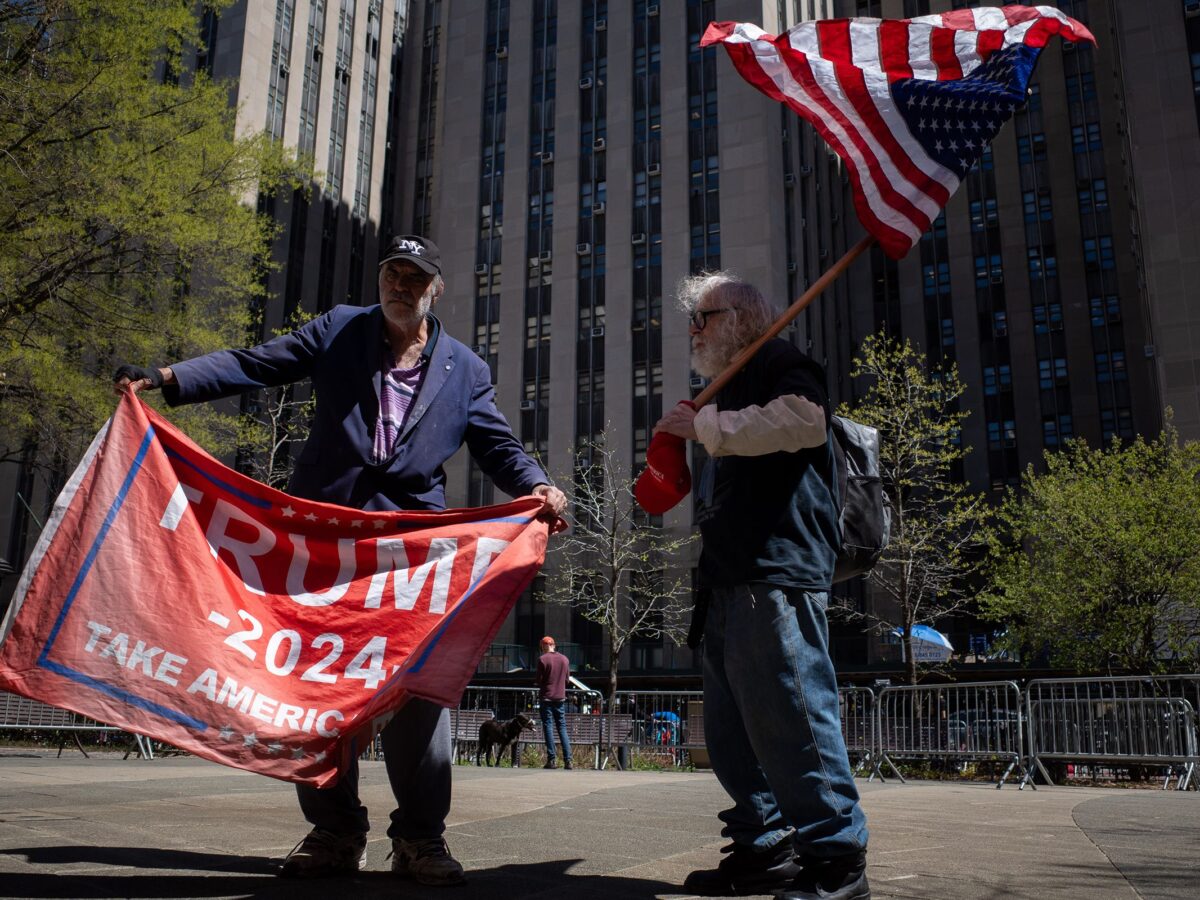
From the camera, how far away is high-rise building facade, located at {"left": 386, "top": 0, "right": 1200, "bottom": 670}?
49125 millimetres

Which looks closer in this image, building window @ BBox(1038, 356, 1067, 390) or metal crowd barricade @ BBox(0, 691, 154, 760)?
metal crowd barricade @ BBox(0, 691, 154, 760)

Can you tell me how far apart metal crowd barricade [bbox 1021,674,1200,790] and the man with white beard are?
9.75m

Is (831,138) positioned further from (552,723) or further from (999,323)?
(999,323)

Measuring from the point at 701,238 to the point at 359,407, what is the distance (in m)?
47.5

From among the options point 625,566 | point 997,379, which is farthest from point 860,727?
point 997,379

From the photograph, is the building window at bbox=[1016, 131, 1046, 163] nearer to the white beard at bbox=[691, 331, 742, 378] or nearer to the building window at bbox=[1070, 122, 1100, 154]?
the building window at bbox=[1070, 122, 1100, 154]

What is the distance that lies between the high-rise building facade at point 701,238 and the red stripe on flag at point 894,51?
4047 cm

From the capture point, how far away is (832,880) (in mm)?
2816

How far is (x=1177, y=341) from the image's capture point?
3572 centimetres

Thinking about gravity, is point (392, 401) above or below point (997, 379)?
below

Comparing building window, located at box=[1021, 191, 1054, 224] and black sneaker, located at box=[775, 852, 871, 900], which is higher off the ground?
building window, located at box=[1021, 191, 1054, 224]

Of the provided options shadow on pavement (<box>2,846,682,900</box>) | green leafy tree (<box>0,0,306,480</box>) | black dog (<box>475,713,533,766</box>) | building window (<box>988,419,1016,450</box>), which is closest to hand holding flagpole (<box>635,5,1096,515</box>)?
shadow on pavement (<box>2,846,682,900</box>)

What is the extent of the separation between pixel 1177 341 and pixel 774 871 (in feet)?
126

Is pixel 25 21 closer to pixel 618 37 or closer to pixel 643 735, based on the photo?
pixel 643 735
